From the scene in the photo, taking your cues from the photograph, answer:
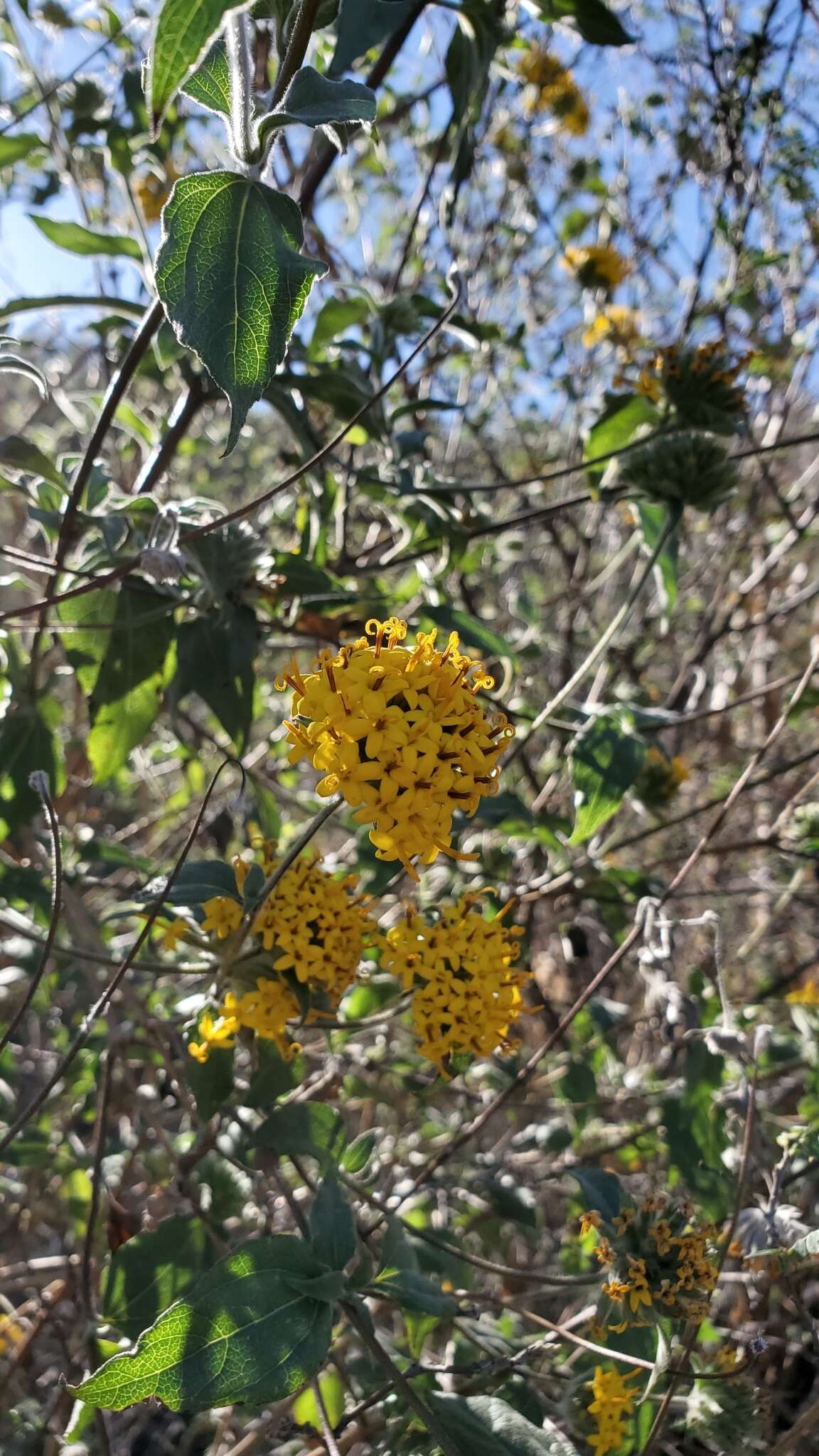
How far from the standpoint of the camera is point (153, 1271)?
124 cm

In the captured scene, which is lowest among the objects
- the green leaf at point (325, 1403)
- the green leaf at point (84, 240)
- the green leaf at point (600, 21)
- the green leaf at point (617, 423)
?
the green leaf at point (325, 1403)

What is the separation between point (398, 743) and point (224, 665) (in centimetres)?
52

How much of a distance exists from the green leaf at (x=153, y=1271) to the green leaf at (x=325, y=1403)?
0.23 m

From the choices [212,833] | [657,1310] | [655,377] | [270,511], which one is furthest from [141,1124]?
[655,377]

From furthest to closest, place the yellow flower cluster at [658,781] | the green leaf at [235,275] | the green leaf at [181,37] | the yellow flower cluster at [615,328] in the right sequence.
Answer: the yellow flower cluster at [615,328] → the yellow flower cluster at [658,781] → the green leaf at [235,275] → the green leaf at [181,37]

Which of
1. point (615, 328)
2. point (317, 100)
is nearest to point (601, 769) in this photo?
point (317, 100)

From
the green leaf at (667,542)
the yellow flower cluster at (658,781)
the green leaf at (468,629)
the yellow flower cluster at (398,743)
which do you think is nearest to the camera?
the yellow flower cluster at (398,743)

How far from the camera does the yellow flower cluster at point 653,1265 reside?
3.55 ft

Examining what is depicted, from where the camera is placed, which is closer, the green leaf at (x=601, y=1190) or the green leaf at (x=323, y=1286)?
the green leaf at (x=323, y=1286)

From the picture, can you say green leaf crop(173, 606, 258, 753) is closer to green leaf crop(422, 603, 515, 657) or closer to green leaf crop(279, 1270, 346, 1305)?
green leaf crop(422, 603, 515, 657)

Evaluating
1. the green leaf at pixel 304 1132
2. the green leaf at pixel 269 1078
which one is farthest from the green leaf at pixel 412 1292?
the green leaf at pixel 269 1078

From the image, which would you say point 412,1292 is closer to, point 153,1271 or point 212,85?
point 153,1271

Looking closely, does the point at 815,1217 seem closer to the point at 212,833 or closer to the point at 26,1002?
the point at 212,833

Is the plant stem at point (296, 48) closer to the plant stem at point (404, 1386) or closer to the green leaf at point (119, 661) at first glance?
the green leaf at point (119, 661)
